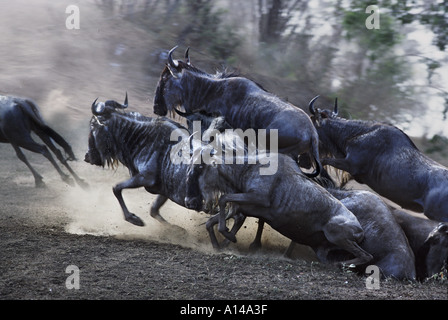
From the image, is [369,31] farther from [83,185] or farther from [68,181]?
[68,181]

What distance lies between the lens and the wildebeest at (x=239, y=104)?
7289 mm

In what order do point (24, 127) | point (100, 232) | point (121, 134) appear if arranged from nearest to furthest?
1. point (121, 134)
2. point (100, 232)
3. point (24, 127)

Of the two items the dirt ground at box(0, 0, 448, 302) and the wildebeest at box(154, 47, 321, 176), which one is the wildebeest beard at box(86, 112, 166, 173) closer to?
the wildebeest at box(154, 47, 321, 176)

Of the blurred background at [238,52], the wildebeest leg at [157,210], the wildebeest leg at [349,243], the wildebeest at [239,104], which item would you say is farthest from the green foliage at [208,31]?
the wildebeest leg at [349,243]

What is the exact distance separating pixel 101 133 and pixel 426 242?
428cm

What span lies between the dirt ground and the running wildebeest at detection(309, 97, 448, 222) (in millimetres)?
1408

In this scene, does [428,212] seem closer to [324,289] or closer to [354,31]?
[324,289]

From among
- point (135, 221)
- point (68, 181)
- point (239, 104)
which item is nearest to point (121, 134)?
point (135, 221)

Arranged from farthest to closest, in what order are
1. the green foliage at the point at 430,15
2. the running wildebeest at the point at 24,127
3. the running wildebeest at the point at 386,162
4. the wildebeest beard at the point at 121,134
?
the green foliage at the point at 430,15, the running wildebeest at the point at 24,127, the wildebeest beard at the point at 121,134, the running wildebeest at the point at 386,162

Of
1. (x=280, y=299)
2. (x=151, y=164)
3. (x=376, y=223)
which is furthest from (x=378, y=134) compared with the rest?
(x=280, y=299)

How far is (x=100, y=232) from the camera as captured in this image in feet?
27.4

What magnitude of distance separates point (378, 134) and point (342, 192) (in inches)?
56.1

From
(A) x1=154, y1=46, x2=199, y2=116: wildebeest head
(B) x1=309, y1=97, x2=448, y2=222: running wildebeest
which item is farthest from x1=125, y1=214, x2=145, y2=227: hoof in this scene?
(B) x1=309, y1=97, x2=448, y2=222: running wildebeest

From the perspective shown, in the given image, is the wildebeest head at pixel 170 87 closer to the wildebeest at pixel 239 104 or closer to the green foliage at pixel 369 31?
the wildebeest at pixel 239 104
